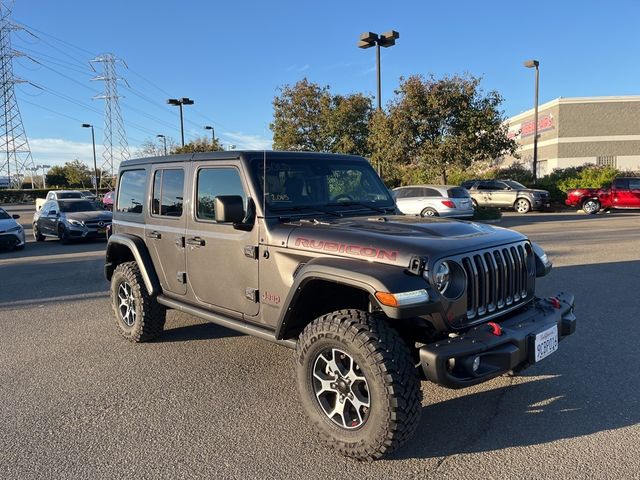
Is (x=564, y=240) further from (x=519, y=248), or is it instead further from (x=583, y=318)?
(x=519, y=248)

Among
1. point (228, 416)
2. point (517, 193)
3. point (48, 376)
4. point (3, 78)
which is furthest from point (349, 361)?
point (3, 78)

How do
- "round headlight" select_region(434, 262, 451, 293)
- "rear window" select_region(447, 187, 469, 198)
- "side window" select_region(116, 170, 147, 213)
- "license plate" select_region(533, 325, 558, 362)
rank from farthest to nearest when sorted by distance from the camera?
"rear window" select_region(447, 187, 469, 198), "side window" select_region(116, 170, 147, 213), "license plate" select_region(533, 325, 558, 362), "round headlight" select_region(434, 262, 451, 293)

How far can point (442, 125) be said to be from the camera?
20062mm

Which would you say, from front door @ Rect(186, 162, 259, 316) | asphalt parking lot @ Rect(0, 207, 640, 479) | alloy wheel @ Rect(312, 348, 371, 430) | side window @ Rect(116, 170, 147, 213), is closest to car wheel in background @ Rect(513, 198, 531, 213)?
asphalt parking lot @ Rect(0, 207, 640, 479)

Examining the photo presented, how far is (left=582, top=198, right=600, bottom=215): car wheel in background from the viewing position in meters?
22.2

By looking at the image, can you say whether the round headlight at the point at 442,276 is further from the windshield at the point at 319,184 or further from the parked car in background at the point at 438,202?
the parked car in background at the point at 438,202

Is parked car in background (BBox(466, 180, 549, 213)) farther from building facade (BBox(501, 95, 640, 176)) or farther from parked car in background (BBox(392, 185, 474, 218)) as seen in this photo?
building facade (BBox(501, 95, 640, 176))

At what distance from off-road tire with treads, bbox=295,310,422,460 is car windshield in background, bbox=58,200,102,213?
1474 cm

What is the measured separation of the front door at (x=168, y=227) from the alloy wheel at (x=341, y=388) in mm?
1904

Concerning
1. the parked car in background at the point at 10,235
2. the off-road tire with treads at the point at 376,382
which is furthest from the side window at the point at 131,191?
the parked car in background at the point at 10,235

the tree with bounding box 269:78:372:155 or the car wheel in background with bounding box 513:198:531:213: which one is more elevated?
the tree with bounding box 269:78:372:155

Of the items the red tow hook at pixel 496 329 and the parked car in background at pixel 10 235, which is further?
the parked car in background at pixel 10 235

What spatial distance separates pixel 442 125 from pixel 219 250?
1755 cm

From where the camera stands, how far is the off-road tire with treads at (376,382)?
2.82m
